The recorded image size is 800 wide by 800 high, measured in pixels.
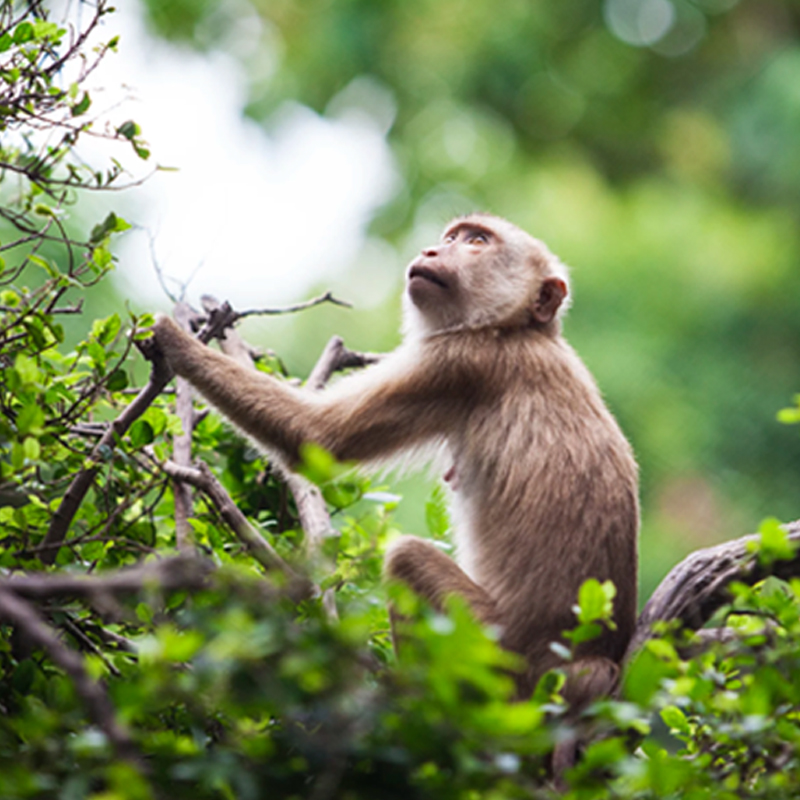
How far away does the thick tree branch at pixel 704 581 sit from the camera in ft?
9.93

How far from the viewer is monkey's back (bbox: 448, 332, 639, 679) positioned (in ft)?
11.5

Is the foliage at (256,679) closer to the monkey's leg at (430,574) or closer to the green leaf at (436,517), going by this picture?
the monkey's leg at (430,574)

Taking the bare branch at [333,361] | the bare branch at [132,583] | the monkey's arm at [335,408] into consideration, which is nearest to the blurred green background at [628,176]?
the bare branch at [333,361]

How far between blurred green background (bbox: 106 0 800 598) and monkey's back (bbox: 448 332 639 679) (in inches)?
269

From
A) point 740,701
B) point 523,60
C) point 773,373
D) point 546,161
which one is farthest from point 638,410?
point 740,701

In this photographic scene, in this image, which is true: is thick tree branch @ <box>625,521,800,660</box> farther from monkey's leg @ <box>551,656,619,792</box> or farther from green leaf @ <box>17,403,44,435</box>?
green leaf @ <box>17,403,44,435</box>

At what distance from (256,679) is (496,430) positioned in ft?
7.90

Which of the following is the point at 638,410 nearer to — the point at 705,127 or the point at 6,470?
the point at 705,127

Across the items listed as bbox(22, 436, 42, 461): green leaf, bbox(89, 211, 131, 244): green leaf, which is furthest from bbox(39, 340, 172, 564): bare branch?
bbox(22, 436, 42, 461): green leaf

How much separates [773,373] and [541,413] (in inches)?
391

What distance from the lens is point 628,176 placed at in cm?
1794

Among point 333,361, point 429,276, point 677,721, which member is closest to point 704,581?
point 677,721

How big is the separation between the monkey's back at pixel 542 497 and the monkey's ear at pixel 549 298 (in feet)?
0.78

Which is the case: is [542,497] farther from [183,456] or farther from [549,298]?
[183,456]
